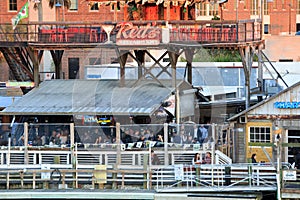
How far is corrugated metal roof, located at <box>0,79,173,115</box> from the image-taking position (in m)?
47.8

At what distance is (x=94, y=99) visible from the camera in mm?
49250

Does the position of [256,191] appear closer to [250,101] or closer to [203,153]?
[203,153]

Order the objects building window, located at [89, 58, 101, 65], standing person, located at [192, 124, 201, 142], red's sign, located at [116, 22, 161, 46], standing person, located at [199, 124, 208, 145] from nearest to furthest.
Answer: standing person, located at [199, 124, 208, 145] < standing person, located at [192, 124, 201, 142] < red's sign, located at [116, 22, 161, 46] < building window, located at [89, 58, 101, 65]

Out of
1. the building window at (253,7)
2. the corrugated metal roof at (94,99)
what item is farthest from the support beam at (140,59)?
the building window at (253,7)

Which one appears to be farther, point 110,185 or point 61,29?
point 61,29

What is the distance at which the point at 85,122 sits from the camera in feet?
159

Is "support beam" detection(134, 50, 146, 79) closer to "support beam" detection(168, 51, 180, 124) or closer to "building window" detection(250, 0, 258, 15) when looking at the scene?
"support beam" detection(168, 51, 180, 124)

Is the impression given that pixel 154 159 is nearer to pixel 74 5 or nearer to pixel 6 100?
pixel 6 100

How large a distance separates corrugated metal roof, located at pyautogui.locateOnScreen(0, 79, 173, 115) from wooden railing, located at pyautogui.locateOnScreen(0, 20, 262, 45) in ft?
6.82

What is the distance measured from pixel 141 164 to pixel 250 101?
34.5ft

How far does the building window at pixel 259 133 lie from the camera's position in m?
45.5

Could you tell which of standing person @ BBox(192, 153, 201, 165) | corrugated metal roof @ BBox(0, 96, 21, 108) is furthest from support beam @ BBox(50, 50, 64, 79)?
standing person @ BBox(192, 153, 201, 165)

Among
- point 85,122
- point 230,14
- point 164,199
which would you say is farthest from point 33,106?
point 230,14

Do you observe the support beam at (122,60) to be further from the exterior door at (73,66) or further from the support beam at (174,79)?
the exterior door at (73,66)
